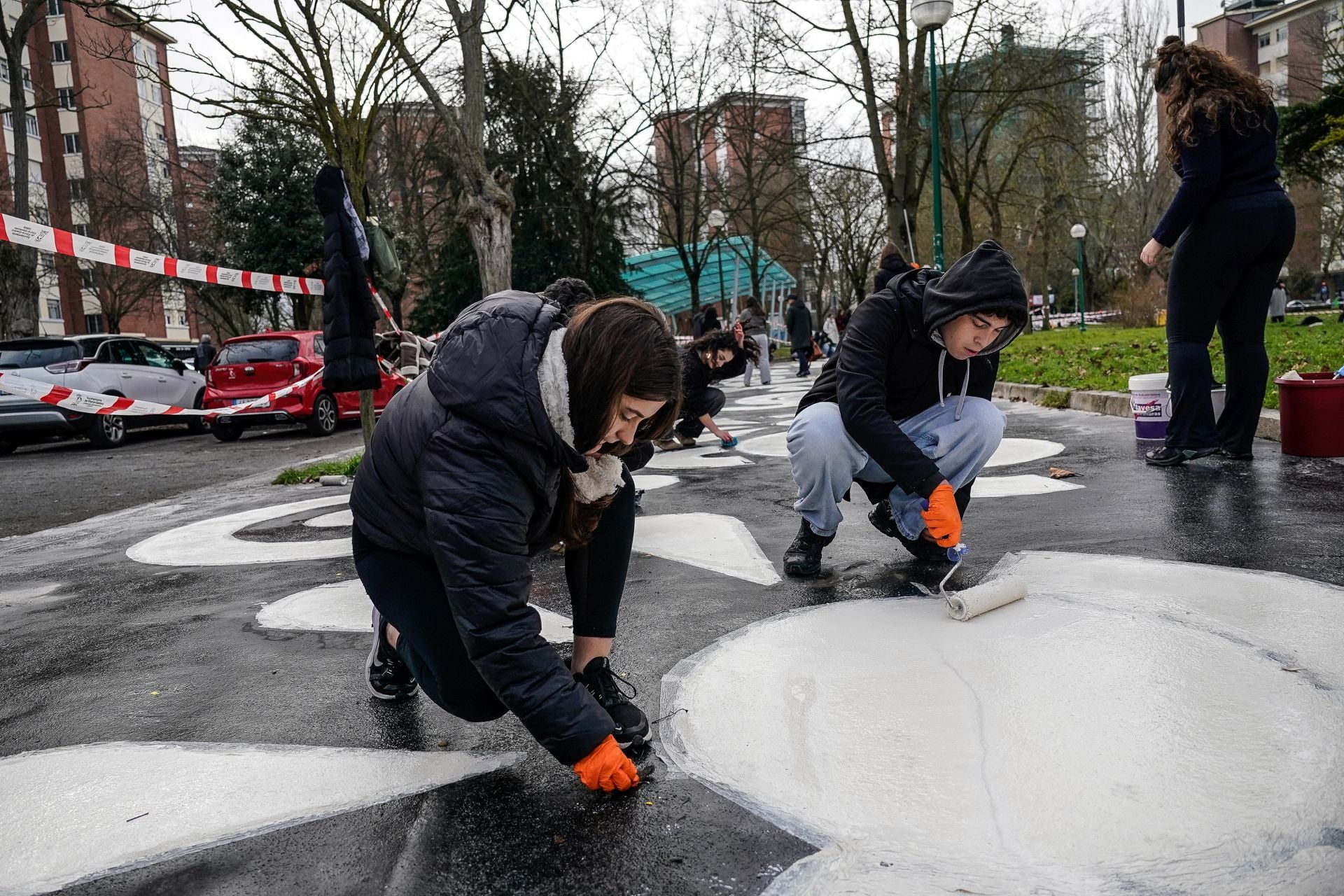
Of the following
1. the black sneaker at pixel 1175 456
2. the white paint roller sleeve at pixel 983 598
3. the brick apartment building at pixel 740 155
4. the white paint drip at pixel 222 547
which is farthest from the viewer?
the brick apartment building at pixel 740 155

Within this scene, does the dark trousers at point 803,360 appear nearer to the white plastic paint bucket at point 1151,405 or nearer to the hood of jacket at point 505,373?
the white plastic paint bucket at point 1151,405

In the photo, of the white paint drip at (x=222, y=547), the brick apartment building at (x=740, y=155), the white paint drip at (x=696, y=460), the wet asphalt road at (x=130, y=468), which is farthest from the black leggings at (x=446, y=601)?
the brick apartment building at (x=740, y=155)

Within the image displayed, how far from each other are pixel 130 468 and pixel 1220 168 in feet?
34.5

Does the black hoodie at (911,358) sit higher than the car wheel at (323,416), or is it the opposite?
the black hoodie at (911,358)

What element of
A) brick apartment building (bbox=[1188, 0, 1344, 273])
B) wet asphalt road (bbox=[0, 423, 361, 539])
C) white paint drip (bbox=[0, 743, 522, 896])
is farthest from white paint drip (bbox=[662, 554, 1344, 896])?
wet asphalt road (bbox=[0, 423, 361, 539])

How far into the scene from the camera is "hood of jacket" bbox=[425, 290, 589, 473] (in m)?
1.91

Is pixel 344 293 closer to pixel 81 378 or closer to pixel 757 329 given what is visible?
pixel 81 378

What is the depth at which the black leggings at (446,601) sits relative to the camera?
2.22 meters

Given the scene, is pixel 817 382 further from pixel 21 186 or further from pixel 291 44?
pixel 21 186

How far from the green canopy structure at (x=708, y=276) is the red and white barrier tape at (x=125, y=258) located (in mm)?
20702

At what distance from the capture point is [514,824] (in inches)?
76.5

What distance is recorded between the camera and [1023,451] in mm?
6625

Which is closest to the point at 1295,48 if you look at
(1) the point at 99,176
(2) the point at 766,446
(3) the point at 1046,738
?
(1) the point at 99,176

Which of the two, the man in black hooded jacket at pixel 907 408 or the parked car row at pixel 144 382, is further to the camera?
the parked car row at pixel 144 382
